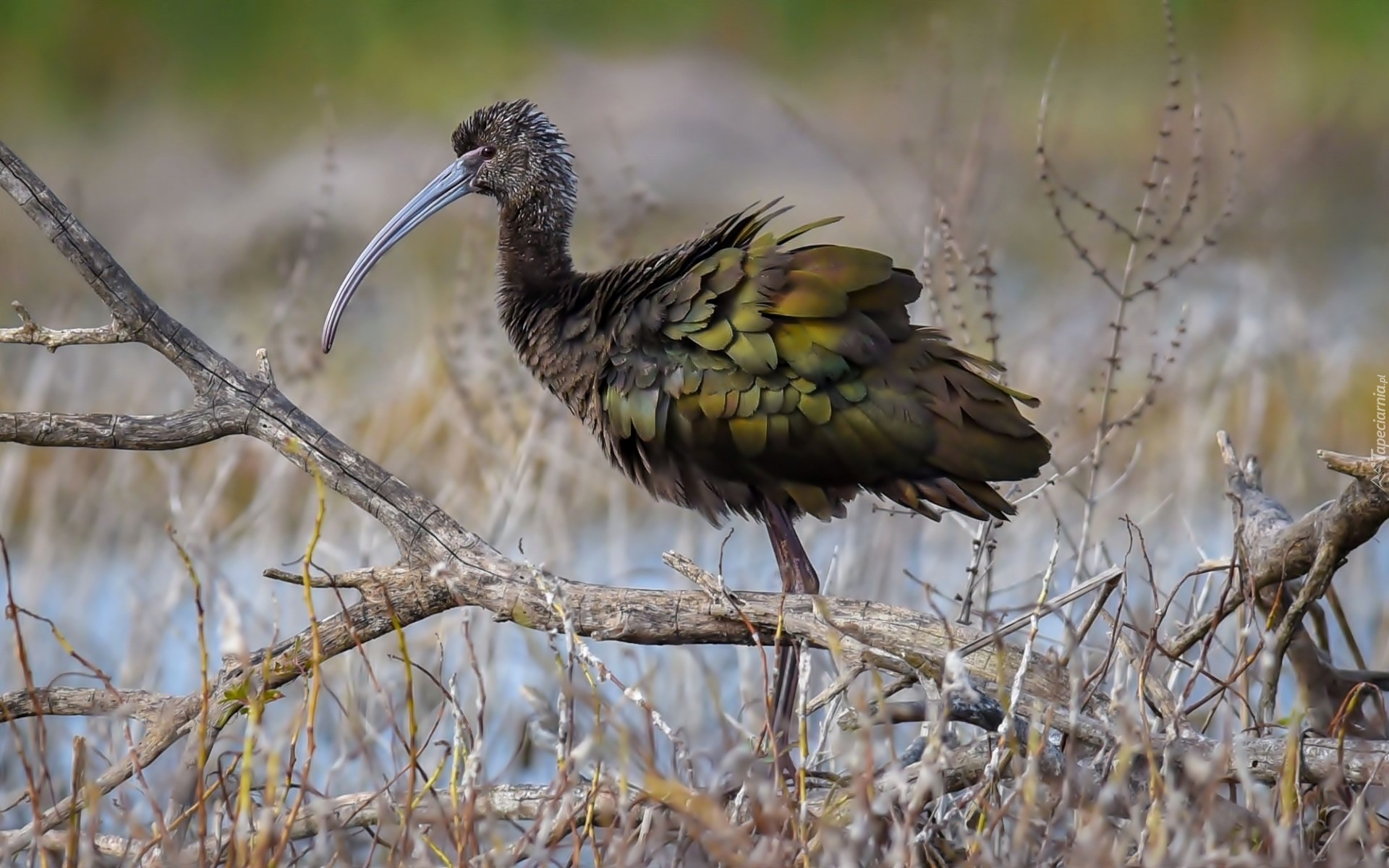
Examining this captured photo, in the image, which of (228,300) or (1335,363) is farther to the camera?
(228,300)

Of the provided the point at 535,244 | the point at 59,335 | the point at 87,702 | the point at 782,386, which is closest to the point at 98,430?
the point at 59,335

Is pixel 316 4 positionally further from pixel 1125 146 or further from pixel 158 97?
pixel 1125 146

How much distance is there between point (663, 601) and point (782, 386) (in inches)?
37.1

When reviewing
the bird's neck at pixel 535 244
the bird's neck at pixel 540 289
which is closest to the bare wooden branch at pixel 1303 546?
the bird's neck at pixel 540 289

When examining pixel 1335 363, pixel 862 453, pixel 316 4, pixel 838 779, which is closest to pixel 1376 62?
pixel 1335 363

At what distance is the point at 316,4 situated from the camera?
1342 centimetres

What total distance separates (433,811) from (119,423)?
95cm

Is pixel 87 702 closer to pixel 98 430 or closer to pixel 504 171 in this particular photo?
pixel 98 430

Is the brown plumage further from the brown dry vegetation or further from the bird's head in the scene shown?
the bird's head

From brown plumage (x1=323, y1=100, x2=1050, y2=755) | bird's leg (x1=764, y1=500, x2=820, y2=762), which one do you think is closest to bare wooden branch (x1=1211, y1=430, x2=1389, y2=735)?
brown plumage (x1=323, y1=100, x2=1050, y2=755)

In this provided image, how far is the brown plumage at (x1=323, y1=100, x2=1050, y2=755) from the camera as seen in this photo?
3842mm

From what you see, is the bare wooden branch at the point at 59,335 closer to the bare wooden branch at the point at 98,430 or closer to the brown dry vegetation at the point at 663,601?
the brown dry vegetation at the point at 663,601

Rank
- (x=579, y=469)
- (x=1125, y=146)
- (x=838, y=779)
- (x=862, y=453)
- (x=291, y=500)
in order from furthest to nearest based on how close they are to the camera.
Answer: (x=1125, y=146)
(x=291, y=500)
(x=579, y=469)
(x=862, y=453)
(x=838, y=779)

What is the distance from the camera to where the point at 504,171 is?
4.70m
